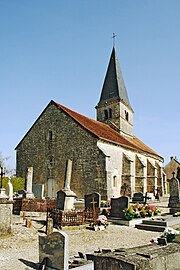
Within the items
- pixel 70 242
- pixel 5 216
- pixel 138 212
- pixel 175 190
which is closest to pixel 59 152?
pixel 175 190

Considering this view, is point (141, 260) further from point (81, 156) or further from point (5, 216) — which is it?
point (81, 156)

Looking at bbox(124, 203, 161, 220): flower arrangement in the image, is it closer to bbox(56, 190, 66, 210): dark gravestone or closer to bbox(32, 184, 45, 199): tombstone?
bbox(56, 190, 66, 210): dark gravestone

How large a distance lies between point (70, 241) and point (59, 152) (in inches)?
736

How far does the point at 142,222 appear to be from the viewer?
13758 millimetres

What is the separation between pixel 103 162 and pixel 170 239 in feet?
57.3

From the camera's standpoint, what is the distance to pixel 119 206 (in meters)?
14.8

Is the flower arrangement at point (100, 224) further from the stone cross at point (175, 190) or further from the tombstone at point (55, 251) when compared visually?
the stone cross at point (175, 190)

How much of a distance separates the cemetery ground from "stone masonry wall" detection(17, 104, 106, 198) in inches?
467

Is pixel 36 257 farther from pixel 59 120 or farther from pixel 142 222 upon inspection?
pixel 59 120

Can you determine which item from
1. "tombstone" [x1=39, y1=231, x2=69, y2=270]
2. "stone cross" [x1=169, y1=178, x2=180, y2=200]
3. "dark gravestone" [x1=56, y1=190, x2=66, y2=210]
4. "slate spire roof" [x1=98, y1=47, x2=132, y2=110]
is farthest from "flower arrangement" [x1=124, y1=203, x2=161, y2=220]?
"slate spire roof" [x1=98, y1=47, x2=132, y2=110]

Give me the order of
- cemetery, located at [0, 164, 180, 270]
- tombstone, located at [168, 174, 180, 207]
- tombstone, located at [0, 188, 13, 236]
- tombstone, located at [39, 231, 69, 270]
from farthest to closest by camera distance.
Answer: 1. tombstone, located at [168, 174, 180, 207]
2. tombstone, located at [0, 188, 13, 236]
3. tombstone, located at [39, 231, 69, 270]
4. cemetery, located at [0, 164, 180, 270]

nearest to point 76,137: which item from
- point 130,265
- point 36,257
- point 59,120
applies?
point 59,120

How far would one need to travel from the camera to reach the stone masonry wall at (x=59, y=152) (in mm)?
25062

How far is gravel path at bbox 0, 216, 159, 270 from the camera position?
7152 millimetres
